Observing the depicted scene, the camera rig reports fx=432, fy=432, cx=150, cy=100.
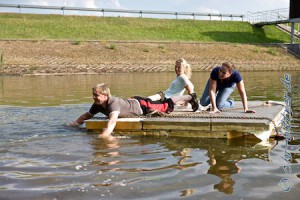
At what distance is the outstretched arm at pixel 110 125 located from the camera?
810 centimetres

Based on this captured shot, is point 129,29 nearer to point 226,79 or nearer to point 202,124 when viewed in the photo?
point 226,79

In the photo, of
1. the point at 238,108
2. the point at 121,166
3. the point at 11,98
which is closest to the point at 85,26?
the point at 11,98

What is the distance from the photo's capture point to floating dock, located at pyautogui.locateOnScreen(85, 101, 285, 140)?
25.8ft

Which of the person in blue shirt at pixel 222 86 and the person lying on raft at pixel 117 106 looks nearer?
the person lying on raft at pixel 117 106

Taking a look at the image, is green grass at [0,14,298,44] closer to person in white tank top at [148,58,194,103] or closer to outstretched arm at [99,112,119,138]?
person in white tank top at [148,58,194,103]

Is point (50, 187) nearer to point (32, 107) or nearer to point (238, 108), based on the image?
point (238, 108)

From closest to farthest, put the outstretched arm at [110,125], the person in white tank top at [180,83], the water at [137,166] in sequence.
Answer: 1. the water at [137,166]
2. the outstretched arm at [110,125]
3. the person in white tank top at [180,83]

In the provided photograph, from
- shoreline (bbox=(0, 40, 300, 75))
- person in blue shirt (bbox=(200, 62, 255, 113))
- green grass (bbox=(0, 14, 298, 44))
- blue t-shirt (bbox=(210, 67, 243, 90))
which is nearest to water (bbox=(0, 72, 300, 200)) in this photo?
person in blue shirt (bbox=(200, 62, 255, 113))

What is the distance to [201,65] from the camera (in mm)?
38594

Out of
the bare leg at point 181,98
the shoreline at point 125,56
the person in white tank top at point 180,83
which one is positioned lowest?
the bare leg at point 181,98

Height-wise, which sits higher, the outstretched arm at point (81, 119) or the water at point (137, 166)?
the outstretched arm at point (81, 119)

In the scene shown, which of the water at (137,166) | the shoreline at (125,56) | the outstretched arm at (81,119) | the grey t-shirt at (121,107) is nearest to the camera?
the water at (137,166)

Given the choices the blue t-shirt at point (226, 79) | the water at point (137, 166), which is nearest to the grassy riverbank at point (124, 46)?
the blue t-shirt at point (226, 79)

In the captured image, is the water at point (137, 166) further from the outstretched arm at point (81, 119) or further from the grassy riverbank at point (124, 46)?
the grassy riverbank at point (124, 46)
